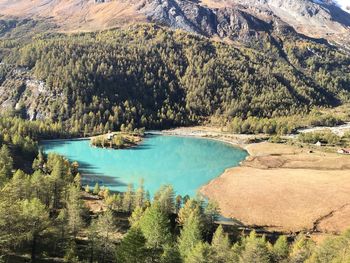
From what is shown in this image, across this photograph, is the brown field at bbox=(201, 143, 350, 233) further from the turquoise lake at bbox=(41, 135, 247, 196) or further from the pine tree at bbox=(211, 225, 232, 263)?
the pine tree at bbox=(211, 225, 232, 263)

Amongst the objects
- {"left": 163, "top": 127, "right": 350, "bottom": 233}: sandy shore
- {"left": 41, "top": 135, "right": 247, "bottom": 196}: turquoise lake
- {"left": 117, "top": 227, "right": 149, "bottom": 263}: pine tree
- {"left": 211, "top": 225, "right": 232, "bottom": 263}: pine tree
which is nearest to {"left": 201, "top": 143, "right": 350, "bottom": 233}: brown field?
{"left": 163, "top": 127, "right": 350, "bottom": 233}: sandy shore

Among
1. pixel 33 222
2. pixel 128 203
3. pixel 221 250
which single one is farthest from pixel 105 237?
pixel 128 203

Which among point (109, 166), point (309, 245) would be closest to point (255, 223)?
point (309, 245)

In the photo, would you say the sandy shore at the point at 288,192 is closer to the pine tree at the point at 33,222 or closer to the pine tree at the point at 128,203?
the pine tree at the point at 128,203

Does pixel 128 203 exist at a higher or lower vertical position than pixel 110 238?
lower

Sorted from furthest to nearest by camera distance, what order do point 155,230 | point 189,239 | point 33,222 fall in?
point 189,239, point 155,230, point 33,222

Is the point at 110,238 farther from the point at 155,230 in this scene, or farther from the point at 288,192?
the point at 288,192

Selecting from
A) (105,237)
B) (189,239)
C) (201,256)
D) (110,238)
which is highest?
(201,256)

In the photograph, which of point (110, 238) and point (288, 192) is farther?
point (288, 192)
